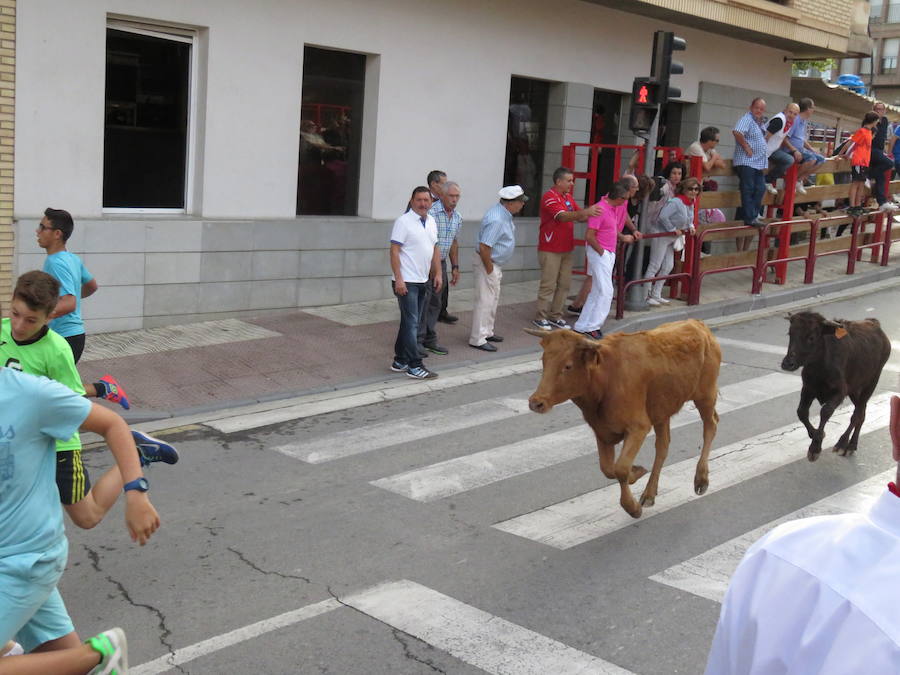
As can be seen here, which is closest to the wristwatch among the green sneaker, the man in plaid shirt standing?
the green sneaker

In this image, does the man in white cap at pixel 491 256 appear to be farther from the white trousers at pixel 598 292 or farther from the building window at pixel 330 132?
the building window at pixel 330 132

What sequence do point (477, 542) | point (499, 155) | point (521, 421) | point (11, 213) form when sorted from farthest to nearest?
point (499, 155), point (11, 213), point (521, 421), point (477, 542)

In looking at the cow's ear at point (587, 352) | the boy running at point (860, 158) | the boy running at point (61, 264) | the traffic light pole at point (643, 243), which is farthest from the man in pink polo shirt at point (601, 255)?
the boy running at point (860, 158)

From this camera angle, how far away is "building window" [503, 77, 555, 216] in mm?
17203

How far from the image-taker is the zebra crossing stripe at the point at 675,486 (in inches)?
280

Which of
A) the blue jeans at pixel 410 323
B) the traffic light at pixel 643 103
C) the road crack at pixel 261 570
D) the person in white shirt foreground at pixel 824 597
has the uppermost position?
the traffic light at pixel 643 103

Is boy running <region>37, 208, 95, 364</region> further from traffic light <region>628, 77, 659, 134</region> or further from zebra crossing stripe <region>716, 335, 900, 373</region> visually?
zebra crossing stripe <region>716, 335, 900, 373</region>

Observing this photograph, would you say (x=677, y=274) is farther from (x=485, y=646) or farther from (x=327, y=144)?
(x=485, y=646)

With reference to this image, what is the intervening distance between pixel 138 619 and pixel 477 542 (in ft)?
7.22

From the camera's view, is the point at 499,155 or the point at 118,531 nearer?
the point at 118,531

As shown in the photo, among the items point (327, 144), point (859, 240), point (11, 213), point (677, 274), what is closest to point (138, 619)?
point (11, 213)

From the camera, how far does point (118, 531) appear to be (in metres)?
6.90

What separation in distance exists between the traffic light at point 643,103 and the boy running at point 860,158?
6.84 m

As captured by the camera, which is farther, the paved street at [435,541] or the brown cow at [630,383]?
the brown cow at [630,383]
